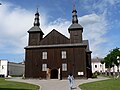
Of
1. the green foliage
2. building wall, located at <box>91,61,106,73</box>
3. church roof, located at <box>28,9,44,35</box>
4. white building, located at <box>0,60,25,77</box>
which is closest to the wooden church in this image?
church roof, located at <box>28,9,44,35</box>

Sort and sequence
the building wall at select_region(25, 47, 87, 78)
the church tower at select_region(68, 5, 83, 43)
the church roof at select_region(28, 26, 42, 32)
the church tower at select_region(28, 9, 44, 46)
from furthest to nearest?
the church roof at select_region(28, 26, 42, 32), the church tower at select_region(28, 9, 44, 46), the church tower at select_region(68, 5, 83, 43), the building wall at select_region(25, 47, 87, 78)

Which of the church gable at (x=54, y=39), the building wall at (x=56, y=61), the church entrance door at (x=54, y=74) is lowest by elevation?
the church entrance door at (x=54, y=74)

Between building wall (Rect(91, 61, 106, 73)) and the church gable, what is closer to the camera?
the church gable

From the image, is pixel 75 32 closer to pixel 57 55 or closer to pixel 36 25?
pixel 57 55

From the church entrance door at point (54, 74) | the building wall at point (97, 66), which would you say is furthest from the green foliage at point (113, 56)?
the building wall at point (97, 66)

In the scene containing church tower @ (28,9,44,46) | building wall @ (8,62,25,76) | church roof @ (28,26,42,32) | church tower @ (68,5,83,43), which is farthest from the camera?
building wall @ (8,62,25,76)

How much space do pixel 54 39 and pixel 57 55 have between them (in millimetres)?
4078

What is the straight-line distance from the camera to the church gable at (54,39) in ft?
162

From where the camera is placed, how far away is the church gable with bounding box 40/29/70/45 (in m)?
49.3

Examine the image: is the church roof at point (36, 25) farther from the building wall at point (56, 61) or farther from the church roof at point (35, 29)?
the building wall at point (56, 61)

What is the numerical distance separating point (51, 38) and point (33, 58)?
6.51 m

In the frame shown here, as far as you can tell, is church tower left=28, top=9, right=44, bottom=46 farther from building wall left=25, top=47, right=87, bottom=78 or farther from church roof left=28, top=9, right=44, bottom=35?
building wall left=25, top=47, right=87, bottom=78

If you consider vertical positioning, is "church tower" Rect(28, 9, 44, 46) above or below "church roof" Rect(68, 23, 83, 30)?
below

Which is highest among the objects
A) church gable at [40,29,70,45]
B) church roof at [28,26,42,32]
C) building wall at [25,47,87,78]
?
church roof at [28,26,42,32]
